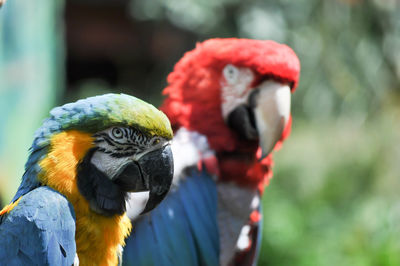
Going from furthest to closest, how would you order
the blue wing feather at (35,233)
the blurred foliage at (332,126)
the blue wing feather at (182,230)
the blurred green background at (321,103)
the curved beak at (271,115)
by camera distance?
1. the blurred foliage at (332,126)
2. the blurred green background at (321,103)
3. the curved beak at (271,115)
4. the blue wing feather at (182,230)
5. the blue wing feather at (35,233)

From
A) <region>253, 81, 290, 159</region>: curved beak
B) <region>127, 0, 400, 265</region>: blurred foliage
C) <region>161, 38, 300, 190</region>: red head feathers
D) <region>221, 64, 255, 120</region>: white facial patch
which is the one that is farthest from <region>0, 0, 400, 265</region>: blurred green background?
<region>253, 81, 290, 159</region>: curved beak

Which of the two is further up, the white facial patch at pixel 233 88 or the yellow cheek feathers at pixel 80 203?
the white facial patch at pixel 233 88

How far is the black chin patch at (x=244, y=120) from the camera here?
1785mm

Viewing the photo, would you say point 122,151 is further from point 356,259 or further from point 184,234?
point 356,259

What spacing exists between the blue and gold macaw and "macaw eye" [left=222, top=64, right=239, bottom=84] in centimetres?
63

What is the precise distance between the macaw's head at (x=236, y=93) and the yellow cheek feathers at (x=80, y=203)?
61 centimetres

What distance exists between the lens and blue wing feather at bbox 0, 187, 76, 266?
1.12 meters

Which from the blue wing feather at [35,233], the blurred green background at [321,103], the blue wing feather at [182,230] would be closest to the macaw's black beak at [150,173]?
the blue wing feather at [35,233]

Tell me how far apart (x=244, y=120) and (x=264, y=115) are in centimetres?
7

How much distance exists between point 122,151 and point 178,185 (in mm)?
533

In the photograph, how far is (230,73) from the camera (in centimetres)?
181

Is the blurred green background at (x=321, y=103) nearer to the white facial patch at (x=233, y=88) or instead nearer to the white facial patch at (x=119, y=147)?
the white facial patch at (x=233, y=88)

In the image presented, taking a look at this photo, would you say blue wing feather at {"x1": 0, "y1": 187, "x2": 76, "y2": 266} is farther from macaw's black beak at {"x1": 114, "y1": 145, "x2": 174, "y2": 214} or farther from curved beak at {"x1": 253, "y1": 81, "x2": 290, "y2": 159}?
curved beak at {"x1": 253, "y1": 81, "x2": 290, "y2": 159}


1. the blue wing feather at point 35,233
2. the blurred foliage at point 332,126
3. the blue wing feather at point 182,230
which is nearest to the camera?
the blue wing feather at point 35,233
